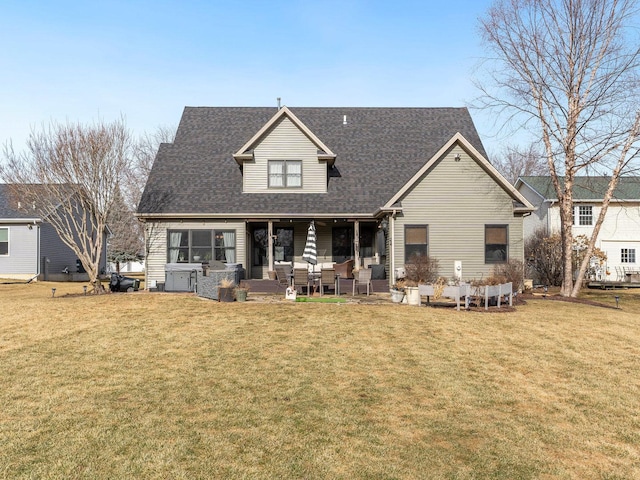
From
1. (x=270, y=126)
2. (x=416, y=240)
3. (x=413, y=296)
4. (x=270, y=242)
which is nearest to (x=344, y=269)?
(x=416, y=240)

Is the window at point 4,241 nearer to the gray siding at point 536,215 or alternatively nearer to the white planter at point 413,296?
the white planter at point 413,296

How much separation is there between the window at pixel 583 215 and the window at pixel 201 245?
2447cm

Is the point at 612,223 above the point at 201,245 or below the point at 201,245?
above

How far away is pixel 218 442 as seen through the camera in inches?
214

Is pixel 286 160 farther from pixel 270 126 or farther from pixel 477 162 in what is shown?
pixel 477 162

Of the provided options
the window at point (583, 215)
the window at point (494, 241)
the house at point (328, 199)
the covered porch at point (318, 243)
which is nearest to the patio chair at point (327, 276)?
the house at point (328, 199)

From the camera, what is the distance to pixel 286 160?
23.2 m

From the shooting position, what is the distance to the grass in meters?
5.03

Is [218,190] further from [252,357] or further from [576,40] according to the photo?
[576,40]

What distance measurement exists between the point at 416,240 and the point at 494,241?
3410 mm

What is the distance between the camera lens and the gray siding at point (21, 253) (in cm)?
3062

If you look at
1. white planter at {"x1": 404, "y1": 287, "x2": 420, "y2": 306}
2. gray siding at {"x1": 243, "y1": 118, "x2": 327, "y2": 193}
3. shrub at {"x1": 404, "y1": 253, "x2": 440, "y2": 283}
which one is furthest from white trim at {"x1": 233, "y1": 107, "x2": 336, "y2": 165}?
white planter at {"x1": 404, "y1": 287, "x2": 420, "y2": 306}

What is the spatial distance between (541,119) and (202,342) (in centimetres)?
1765

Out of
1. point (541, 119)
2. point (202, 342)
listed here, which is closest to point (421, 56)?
point (541, 119)
